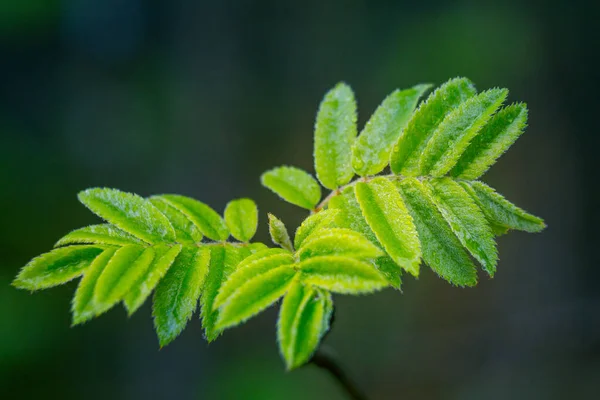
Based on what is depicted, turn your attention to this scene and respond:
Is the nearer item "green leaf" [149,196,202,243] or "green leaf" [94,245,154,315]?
"green leaf" [94,245,154,315]

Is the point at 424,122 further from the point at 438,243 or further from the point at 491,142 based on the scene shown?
the point at 438,243

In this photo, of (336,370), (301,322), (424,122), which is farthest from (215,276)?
(424,122)

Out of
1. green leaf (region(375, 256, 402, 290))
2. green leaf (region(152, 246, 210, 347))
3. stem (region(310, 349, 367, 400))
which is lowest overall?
stem (region(310, 349, 367, 400))

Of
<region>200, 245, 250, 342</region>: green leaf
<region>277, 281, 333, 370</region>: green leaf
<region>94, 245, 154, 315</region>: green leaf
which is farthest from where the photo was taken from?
<region>200, 245, 250, 342</region>: green leaf

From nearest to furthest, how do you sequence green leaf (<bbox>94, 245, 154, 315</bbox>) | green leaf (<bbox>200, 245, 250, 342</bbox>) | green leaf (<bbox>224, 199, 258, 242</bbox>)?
green leaf (<bbox>94, 245, 154, 315</bbox>) → green leaf (<bbox>200, 245, 250, 342</bbox>) → green leaf (<bbox>224, 199, 258, 242</bbox>)

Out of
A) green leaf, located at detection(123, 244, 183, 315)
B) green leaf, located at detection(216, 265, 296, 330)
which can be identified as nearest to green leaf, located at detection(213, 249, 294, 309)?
green leaf, located at detection(216, 265, 296, 330)

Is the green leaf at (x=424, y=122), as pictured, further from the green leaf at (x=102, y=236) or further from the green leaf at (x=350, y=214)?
the green leaf at (x=102, y=236)

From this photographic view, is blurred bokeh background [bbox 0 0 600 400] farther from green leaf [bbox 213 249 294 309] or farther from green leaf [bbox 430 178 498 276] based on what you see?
green leaf [bbox 213 249 294 309]

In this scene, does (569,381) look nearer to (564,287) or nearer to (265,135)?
(564,287)

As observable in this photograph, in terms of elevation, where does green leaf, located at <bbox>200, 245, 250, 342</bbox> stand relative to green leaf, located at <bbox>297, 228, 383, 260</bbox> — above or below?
below
